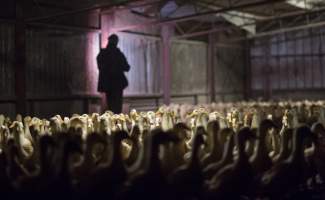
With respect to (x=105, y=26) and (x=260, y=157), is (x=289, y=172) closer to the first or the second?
(x=260, y=157)

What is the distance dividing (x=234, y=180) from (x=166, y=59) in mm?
8886

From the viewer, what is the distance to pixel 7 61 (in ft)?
28.2

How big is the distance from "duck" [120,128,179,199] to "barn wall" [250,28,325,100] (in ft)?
41.7

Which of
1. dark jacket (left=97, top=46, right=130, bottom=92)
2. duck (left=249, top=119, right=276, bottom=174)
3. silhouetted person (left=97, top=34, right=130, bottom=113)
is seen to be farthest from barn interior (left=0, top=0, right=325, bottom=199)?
dark jacket (left=97, top=46, right=130, bottom=92)

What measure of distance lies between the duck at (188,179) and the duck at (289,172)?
0.48 meters

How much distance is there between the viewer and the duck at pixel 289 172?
3.34 meters

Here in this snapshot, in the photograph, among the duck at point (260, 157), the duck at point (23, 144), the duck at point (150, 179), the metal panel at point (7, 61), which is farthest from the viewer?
the metal panel at point (7, 61)

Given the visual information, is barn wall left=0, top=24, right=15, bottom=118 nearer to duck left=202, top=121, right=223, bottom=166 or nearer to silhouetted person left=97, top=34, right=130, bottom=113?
silhouetted person left=97, top=34, right=130, bottom=113

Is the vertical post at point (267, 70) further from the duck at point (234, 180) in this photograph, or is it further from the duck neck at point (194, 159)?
the duck neck at point (194, 159)

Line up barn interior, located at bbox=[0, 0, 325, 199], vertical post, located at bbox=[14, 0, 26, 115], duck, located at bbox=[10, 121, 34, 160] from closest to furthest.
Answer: barn interior, located at bbox=[0, 0, 325, 199]
duck, located at bbox=[10, 121, 34, 160]
vertical post, located at bbox=[14, 0, 26, 115]

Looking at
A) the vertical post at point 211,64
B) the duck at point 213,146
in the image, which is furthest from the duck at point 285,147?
the vertical post at point 211,64

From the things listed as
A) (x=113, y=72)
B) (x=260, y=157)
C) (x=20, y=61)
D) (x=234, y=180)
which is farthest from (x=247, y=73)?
(x=234, y=180)

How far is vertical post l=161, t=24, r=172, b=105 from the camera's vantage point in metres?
11.9

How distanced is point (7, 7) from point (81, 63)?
1.95 meters
